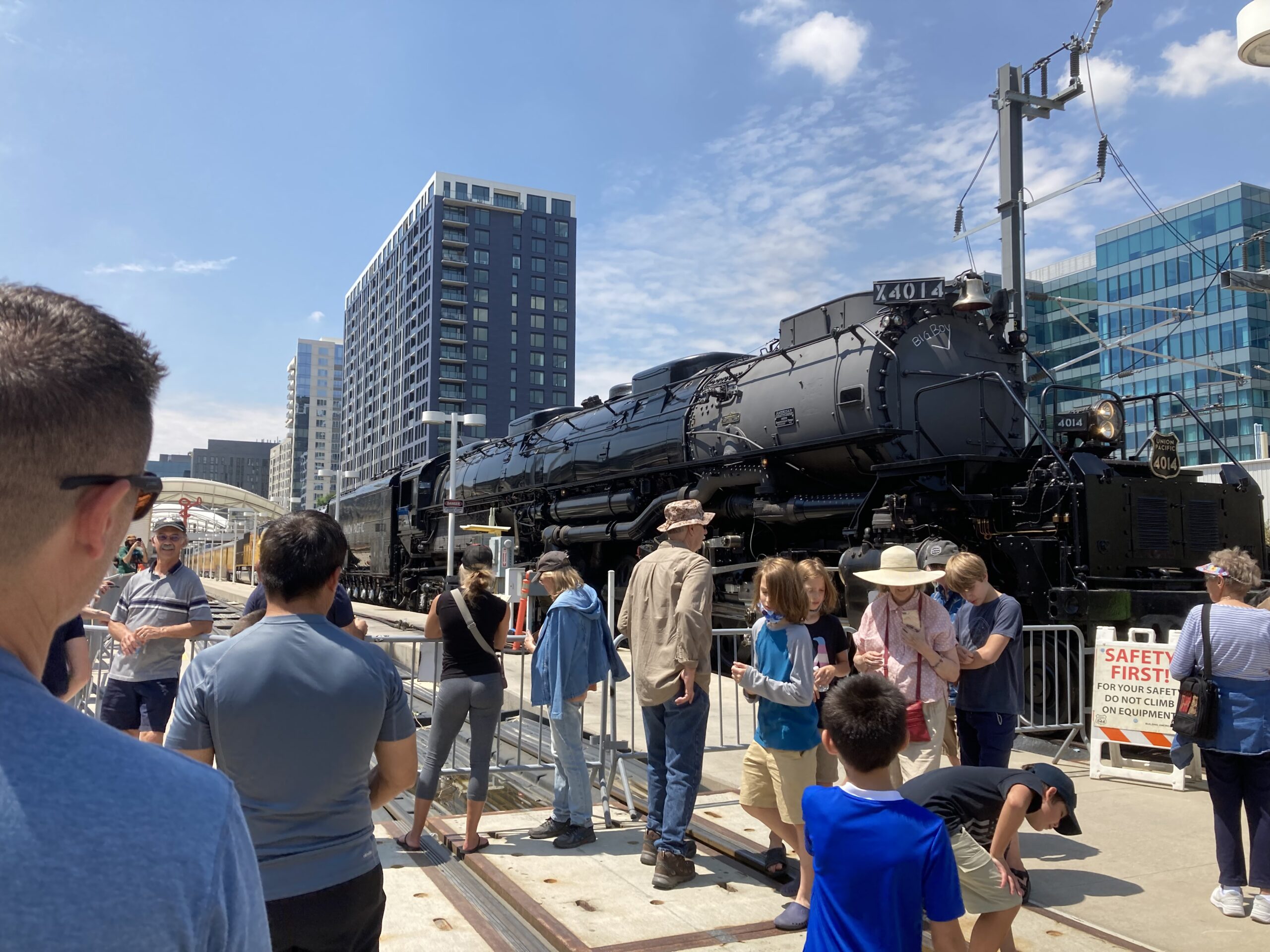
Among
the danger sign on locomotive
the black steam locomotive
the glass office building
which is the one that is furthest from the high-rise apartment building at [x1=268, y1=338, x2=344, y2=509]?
the danger sign on locomotive

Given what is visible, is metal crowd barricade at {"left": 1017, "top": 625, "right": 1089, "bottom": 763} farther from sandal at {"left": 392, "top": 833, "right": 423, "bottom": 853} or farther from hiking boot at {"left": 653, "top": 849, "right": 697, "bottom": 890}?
sandal at {"left": 392, "top": 833, "right": 423, "bottom": 853}

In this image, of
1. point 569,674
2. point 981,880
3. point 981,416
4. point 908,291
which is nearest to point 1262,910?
point 981,880

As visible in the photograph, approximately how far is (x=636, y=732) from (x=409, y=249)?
9972cm

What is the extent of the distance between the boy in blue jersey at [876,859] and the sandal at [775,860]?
218cm

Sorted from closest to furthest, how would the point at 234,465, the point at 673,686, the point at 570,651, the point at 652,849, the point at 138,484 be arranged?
the point at 138,484 → the point at 673,686 → the point at 652,849 → the point at 570,651 → the point at 234,465

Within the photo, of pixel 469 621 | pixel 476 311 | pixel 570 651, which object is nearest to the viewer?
pixel 469 621

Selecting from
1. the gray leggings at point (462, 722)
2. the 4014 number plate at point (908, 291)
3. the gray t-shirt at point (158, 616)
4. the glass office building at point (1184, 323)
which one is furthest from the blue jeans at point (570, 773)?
the glass office building at point (1184, 323)

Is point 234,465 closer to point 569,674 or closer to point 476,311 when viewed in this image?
point 476,311

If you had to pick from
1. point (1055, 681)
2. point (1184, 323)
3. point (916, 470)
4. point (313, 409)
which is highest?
point (313, 409)

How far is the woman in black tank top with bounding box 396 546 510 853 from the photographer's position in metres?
5.12

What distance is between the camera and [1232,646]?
4.63m

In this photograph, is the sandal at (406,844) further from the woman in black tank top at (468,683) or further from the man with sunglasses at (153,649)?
the man with sunglasses at (153,649)

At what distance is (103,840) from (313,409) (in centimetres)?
15619

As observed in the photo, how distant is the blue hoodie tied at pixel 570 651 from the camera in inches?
211
